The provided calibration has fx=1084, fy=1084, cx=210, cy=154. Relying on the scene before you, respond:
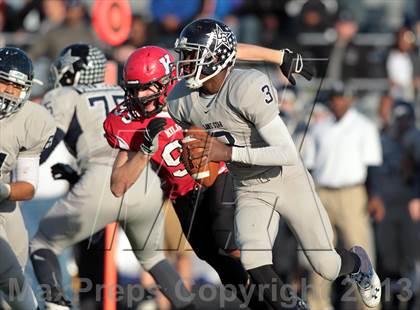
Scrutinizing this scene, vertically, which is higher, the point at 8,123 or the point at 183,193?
the point at 8,123

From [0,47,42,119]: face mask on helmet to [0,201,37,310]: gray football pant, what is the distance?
24.4 inches

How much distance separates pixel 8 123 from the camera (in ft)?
20.4

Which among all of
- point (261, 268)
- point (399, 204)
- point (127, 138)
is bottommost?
point (399, 204)

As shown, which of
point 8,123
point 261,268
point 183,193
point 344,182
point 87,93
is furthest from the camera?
point 344,182

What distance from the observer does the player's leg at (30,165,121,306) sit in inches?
273

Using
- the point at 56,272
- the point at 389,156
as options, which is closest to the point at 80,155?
the point at 56,272

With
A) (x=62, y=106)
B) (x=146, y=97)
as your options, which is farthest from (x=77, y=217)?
(x=146, y=97)

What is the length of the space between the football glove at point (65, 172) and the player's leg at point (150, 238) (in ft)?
1.39

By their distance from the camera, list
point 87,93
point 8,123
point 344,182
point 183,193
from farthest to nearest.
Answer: point 344,182
point 87,93
point 183,193
point 8,123

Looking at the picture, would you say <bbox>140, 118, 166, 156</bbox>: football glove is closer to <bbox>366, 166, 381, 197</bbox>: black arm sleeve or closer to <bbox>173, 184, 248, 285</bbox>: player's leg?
<bbox>173, 184, 248, 285</bbox>: player's leg

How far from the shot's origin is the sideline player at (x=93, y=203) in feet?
22.8

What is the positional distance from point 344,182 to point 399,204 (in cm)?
76

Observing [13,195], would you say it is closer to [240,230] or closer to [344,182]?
[240,230]

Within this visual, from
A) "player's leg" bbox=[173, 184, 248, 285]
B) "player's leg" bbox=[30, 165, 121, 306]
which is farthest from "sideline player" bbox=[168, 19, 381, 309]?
"player's leg" bbox=[30, 165, 121, 306]
